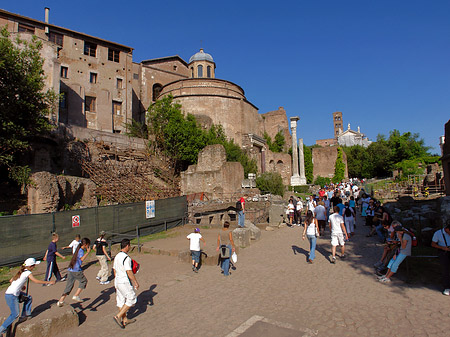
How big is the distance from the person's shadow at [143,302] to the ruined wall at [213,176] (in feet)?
55.8

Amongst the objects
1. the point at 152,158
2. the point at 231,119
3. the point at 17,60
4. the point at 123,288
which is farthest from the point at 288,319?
the point at 231,119

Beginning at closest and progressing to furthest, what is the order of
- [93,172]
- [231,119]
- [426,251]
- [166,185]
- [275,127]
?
1. [426,251]
2. [93,172]
3. [166,185]
4. [231,119]
5. [275,127]

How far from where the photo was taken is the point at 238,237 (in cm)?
1137

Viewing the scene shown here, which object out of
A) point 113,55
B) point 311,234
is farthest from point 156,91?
point 311,234

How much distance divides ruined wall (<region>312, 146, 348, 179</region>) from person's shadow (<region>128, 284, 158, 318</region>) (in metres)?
48.7

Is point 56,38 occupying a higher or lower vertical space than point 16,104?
higher

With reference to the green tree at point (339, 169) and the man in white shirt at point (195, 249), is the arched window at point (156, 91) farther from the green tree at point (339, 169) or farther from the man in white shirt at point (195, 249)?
the man in white shirt at point (195, 249)

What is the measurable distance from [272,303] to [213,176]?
1932cm

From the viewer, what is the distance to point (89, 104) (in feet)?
103

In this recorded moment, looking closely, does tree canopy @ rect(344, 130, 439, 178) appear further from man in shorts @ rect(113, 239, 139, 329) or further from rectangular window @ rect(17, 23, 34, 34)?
rectangular window @ rect(17, 23, 34, 34)

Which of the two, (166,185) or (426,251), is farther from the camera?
(166,185)

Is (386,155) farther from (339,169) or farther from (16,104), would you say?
(16,104)

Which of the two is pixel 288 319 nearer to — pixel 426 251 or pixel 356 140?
pixel 426 251

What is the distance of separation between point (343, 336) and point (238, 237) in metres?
6.98
